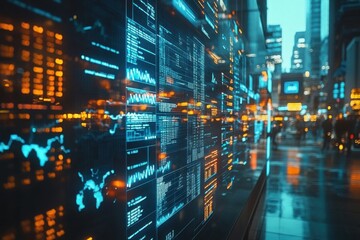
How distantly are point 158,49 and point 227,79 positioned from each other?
198 centimetres

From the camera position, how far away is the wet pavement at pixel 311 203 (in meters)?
5.14

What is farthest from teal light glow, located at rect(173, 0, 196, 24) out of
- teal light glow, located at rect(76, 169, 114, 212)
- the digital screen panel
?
the digital screen panel

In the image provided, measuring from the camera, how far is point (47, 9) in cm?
101

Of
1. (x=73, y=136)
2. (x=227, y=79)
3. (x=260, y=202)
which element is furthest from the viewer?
(x=260, y=202)

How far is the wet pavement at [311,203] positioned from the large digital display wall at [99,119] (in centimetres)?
338

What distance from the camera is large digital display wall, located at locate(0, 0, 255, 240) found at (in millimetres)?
922

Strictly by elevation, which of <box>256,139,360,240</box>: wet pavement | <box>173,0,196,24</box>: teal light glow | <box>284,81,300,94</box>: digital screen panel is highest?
<box>284,81,300,94</box>: digital screen panel

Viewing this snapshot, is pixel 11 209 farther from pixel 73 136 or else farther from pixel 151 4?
pixel 151 4

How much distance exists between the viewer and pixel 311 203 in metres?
6.82

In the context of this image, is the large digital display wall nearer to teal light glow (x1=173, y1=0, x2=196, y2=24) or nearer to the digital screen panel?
teal light glow (x1=173, y1=0, x2=196, y2=24)

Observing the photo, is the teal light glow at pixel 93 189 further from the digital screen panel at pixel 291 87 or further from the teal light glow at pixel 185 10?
the digital screen panel at pixel 291 87

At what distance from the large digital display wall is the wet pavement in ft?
11.1

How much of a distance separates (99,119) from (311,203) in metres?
6.58

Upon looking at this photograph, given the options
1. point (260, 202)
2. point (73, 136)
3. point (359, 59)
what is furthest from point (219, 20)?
point (359, 59)
